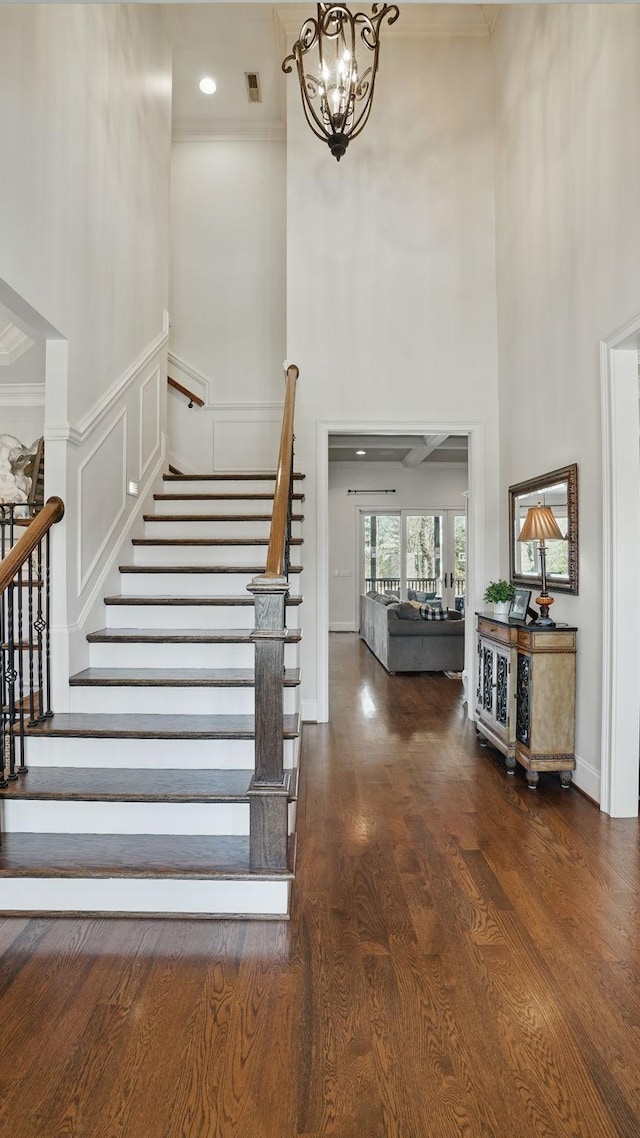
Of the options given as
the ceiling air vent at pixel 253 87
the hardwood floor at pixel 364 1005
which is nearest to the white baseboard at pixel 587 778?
the hardwood floor at pixel 364 1005

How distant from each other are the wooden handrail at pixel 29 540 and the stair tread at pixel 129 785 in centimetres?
78

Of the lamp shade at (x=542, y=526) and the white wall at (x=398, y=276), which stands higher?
the white wall at (x=398, y=276)

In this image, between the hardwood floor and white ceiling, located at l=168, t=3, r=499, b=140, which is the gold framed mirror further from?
white ceiling, located at l=168, t=3, r=499, b=140

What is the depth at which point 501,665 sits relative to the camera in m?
3.96

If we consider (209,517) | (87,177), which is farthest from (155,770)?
(87,177)

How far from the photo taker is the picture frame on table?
13.3 feet

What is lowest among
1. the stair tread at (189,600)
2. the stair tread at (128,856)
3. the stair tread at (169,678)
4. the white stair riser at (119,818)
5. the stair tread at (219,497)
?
the stair tread at (128,856)

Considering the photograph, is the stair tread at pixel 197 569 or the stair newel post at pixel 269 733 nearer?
the stair newel post at pixel 269 733

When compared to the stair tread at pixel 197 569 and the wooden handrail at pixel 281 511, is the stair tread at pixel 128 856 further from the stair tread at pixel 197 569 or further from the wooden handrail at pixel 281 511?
the stair tread at pixel 197 569

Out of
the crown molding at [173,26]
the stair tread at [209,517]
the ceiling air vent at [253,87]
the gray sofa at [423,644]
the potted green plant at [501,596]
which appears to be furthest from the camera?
the gray sofa at [423,644]

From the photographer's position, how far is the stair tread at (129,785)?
2412mm

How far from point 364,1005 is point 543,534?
254 centimetres

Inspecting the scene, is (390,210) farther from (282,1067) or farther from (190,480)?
(282,1067)

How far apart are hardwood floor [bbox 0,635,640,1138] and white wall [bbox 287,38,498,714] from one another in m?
2.82
